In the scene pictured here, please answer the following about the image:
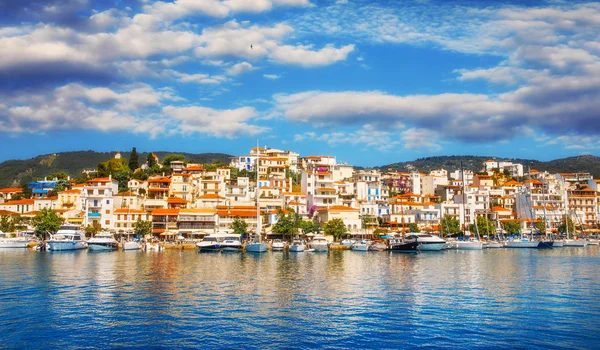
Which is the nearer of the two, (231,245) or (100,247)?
(100,247)

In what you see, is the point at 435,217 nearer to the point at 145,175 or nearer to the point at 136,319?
the point at 145,175

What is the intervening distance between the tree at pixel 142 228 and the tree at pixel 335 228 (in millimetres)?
27195

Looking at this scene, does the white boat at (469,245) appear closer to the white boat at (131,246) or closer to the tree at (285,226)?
the tree at (285,226)

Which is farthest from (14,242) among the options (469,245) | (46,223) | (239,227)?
(469,245)

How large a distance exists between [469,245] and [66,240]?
5559cm

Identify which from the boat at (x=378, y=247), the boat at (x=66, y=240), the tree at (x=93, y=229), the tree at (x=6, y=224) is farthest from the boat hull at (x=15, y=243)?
the boat at (x=378, y=247)

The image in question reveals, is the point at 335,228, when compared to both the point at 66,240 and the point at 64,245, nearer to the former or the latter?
the point at 66,240

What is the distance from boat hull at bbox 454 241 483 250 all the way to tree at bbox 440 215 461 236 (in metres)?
9.73

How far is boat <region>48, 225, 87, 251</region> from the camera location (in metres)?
66.4

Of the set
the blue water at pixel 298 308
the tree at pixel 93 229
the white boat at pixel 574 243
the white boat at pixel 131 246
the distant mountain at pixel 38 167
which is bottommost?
the white boat at pixel 574 243

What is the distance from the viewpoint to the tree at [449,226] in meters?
85.9

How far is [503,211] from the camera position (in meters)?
98.9

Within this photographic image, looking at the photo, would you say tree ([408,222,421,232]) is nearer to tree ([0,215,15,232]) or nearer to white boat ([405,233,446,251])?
white boat ([405,233,446,251])

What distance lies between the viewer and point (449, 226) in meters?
86.8
